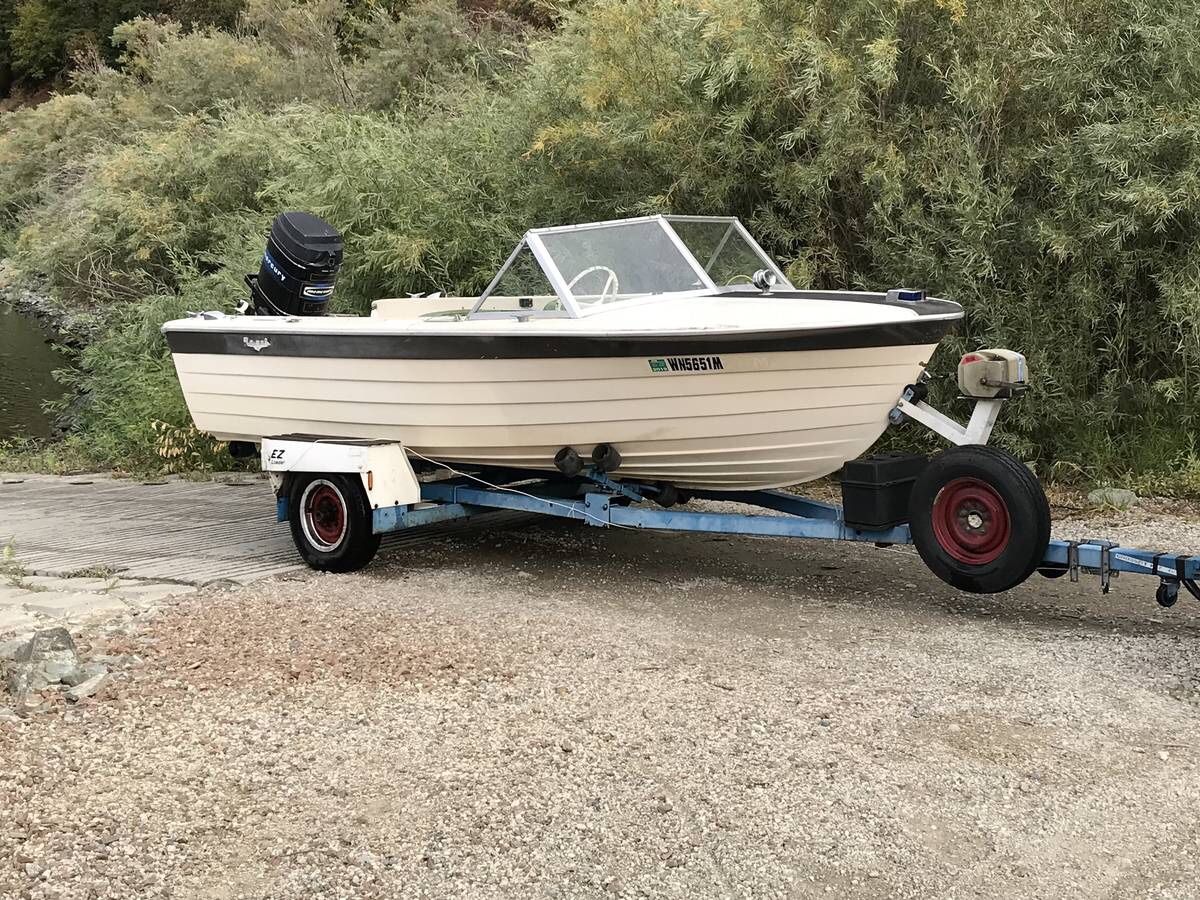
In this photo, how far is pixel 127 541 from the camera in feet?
24.0

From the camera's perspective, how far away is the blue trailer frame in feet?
15.3

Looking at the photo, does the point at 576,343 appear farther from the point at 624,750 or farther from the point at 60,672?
the point at 60,672

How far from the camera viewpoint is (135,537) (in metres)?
7.46

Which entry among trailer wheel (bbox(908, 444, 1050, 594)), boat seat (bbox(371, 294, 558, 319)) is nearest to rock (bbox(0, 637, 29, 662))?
boat seat (bbox(371, 294, 558, 319))

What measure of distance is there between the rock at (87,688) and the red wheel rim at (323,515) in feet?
6.32

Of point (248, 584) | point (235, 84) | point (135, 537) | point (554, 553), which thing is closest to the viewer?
point (248, 584)

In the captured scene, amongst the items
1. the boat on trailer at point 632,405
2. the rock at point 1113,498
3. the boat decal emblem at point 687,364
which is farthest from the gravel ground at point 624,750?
the rock at point 1113,498

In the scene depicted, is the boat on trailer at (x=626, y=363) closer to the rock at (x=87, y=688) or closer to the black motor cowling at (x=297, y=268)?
the black motor cowling at (x=297, y=268)

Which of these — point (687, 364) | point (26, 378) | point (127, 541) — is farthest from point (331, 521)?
point (26, 378)

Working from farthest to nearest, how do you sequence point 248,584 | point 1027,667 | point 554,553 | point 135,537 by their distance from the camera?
point 135,537 < point 554,553 < point 248,584 < point 1027,667

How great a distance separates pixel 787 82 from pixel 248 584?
464 cm

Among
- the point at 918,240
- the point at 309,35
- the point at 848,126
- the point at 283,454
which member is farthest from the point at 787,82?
the point at 309,35

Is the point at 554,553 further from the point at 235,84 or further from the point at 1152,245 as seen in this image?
the point at 235,84

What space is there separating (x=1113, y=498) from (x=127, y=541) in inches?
239
